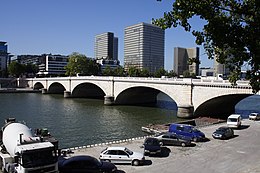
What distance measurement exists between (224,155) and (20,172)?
15479 millimetres

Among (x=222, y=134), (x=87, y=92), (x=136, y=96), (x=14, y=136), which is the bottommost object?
(x=222, y=134)

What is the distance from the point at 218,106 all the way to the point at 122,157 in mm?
38959

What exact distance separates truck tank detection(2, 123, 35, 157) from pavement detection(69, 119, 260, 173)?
18.1 feet

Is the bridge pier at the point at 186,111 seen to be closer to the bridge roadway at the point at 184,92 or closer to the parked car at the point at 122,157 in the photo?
the bridge roadway at the point at 184,92

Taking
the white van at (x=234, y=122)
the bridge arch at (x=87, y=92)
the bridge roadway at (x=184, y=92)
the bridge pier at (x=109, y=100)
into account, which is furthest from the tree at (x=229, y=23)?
the bridge arch at (x=87, y=92)

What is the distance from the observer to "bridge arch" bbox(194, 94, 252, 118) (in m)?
49.4

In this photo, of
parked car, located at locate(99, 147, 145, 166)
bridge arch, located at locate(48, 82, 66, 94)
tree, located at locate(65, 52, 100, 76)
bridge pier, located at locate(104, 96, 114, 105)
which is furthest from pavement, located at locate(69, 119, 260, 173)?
tree, located at locate(65, 52, 100, 76)

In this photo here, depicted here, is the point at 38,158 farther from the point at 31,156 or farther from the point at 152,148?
the point at 152,148

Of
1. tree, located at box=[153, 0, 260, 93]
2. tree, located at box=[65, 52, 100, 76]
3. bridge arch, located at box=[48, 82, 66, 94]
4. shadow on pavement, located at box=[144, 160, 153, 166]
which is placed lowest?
shadow on pavement, located at box=[144, 160, 153, 166]

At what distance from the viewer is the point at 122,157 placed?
19.9 m

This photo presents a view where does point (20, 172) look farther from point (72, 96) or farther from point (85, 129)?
point (72, 96)

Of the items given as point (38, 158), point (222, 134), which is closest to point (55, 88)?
point (222, 134)

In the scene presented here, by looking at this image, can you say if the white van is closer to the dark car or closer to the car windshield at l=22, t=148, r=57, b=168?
the dark car

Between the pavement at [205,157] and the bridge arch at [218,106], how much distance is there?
20043 mm
